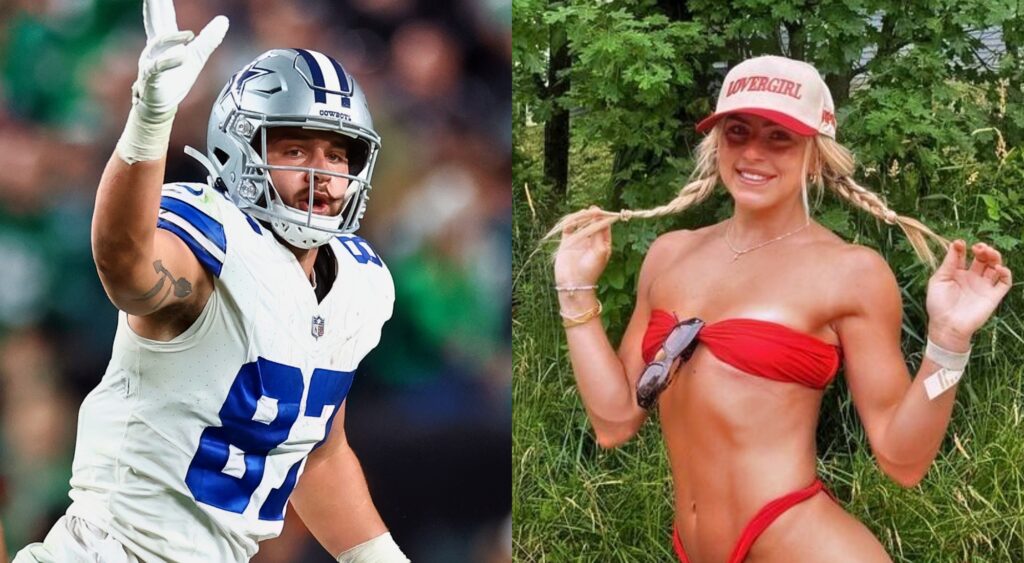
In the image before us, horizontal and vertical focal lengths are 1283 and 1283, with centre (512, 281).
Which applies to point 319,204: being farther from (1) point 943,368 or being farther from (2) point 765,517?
(1) point 943,368

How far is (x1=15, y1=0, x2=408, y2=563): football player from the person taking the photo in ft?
9.46

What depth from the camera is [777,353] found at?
9.46 ft

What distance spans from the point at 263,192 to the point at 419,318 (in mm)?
668

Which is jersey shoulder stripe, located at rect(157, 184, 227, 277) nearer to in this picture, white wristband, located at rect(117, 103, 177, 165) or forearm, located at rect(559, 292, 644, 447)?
white wristband, located at rect(117, 103, 177, 165)

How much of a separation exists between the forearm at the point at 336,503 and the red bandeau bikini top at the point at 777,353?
3.40 ft

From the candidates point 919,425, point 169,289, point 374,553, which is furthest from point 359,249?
point 919,425

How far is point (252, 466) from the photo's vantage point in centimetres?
299

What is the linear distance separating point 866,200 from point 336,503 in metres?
1.53

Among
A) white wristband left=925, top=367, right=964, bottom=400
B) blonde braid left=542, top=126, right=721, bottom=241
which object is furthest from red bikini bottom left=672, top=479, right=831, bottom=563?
blonde braid left=542, top=126, right=721, bottom=241

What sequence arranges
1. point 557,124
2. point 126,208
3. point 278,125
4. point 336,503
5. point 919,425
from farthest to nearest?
point 557,124
point 336,503
point 278,125
point 919,425
point 126,208

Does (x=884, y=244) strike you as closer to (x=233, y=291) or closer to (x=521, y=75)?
(x=521, y=75)

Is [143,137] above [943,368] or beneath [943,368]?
above

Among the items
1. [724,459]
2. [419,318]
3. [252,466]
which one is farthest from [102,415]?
[724,459]

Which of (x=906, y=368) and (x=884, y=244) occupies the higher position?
(x=884, y=244)
